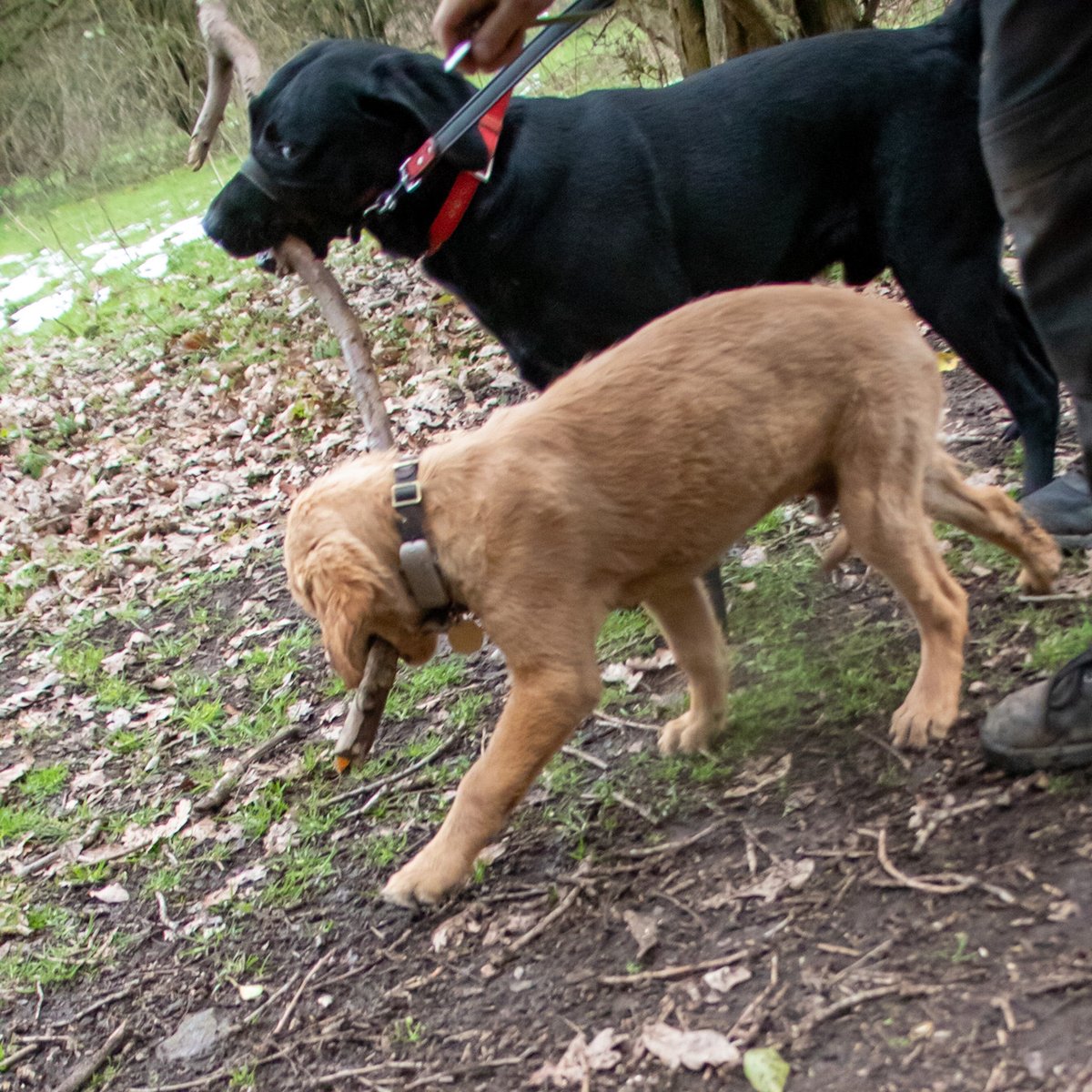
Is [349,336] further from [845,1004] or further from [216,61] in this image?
[845,1004]

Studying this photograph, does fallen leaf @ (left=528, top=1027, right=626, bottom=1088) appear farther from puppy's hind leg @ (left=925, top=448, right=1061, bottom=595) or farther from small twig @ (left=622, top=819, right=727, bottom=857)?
puppy's hind leg @ (left=925, top=448, right=1061, bottom=595)

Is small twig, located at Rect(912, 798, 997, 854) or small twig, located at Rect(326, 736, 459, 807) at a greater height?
small twig, located at Rect(912, 798, 997, 854)

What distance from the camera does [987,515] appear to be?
3154mm

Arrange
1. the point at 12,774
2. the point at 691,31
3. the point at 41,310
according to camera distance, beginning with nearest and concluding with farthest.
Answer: the point at 12,774, the point at 691,31, the point at 41,310

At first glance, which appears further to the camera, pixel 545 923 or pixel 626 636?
pixel 626 636

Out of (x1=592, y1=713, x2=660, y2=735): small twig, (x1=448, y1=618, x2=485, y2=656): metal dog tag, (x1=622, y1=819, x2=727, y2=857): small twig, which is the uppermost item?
(x1=448, y1=618, x2=485, y2=656): metal dog tag

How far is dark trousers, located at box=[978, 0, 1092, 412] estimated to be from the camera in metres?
1.83

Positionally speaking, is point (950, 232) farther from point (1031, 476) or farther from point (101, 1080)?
point (101, 1080)

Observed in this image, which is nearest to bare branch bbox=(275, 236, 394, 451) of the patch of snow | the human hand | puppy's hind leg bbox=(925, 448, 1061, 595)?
the human hand

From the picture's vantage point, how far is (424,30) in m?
14.4

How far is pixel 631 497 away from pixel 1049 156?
4.47 feet

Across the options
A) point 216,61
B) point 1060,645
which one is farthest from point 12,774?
point 1060,645

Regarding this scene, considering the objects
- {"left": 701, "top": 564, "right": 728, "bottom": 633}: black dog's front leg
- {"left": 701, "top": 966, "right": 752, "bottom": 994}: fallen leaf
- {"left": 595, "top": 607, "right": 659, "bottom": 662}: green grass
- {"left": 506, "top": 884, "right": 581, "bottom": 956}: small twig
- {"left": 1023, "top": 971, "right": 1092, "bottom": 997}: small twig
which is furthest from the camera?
{"left": 595, "top": 607, "right": 659, "bottom": 662}: green grass

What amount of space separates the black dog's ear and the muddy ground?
2.08 meters
